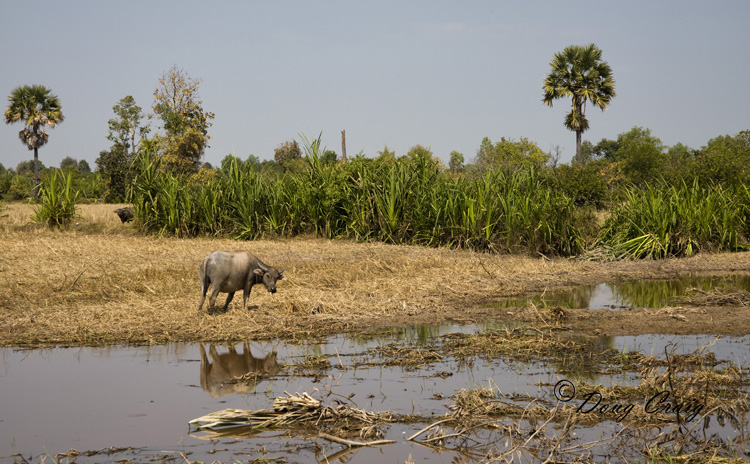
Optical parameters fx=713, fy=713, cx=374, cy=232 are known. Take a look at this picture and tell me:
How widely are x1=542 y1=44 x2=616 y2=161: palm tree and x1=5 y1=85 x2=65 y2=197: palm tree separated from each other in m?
33.7

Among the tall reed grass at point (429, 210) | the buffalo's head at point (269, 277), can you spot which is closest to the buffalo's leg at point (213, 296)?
the buffalo's head at point (269, 277)

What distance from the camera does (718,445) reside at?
477 centimetres

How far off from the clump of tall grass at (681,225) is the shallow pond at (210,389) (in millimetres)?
9071

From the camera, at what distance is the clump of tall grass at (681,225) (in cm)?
1673

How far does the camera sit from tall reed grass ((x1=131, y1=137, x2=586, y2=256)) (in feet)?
55.7

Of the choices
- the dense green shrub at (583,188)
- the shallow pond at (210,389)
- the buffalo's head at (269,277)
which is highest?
the dense green shrub at (583,188)

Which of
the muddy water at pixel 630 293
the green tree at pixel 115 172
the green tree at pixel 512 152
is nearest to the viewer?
the muddy water at pixel 630 293

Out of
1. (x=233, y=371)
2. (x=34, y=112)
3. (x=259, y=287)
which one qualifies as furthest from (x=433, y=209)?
(x=34, y=112)

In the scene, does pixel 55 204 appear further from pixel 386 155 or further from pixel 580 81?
pixel 580 81

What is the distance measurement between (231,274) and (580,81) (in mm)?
39301

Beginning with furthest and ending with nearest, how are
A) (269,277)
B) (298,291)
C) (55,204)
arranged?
A: (55,204)
(298,291)
(269,277)

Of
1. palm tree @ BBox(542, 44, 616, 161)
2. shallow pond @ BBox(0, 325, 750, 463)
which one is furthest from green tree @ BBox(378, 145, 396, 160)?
palm tree @ BBox(542, 44, 616, 161)

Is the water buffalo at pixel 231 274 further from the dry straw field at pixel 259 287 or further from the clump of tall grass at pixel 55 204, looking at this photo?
the clump of tall grass at pixel 55 204

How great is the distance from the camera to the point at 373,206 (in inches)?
716
